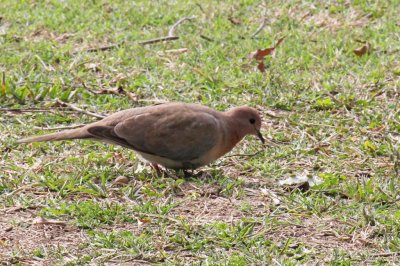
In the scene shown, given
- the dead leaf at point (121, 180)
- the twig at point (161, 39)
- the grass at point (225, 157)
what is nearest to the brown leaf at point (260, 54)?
the grass at point (225, 157)

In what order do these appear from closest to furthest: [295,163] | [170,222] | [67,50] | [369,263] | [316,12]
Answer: [369,263] < [170,222] < [295,163] < [67,50] < [316,12]

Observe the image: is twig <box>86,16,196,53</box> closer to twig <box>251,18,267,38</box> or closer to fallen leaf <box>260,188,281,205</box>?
twig <box>251,18,267,38</box>

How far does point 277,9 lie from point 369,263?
533cm

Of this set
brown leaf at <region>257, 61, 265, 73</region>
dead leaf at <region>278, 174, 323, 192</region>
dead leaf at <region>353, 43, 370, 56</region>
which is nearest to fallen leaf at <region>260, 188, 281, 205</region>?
dead leaf at <region>278, 174, 323, 192</region>

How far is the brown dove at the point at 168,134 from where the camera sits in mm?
6223

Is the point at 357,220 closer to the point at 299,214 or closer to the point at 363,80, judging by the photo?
the point at 299,214

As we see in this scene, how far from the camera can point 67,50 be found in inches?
346

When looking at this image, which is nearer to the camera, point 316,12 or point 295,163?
point 295,163

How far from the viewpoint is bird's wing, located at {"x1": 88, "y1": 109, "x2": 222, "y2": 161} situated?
6.21 metres

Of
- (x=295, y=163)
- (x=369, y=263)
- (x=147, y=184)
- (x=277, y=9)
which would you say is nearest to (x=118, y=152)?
(x=147, y=184)

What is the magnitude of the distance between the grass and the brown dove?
0.15 m

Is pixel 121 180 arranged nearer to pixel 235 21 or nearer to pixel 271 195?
pixel 271 195

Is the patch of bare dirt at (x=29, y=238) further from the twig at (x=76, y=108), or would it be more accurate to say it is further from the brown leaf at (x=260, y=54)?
the brown leaf at (x=260, y=54)

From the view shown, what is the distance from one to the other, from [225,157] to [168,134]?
23.1 inches
